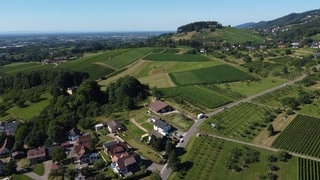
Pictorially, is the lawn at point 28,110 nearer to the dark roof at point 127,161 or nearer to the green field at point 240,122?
the dark roof at point 127,161

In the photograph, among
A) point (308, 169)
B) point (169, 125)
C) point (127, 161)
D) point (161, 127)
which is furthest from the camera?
point (169, 125)

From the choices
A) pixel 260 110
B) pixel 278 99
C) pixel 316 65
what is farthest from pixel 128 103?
pixel 316 65

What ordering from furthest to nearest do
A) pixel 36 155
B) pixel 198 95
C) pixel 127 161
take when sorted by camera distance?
pixel 198 95, pixel 36 155, pixel 127 161

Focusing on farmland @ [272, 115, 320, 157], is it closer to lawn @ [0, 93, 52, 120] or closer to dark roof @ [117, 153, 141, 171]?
dark roof @ [117, 153, 141, 171]

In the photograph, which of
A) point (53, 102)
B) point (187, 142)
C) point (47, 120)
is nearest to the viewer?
point (187, 142)

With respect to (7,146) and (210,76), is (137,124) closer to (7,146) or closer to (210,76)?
(7,146)

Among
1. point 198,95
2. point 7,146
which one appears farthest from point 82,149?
point 198,95

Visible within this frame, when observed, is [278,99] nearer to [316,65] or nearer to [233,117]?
[233,117]
